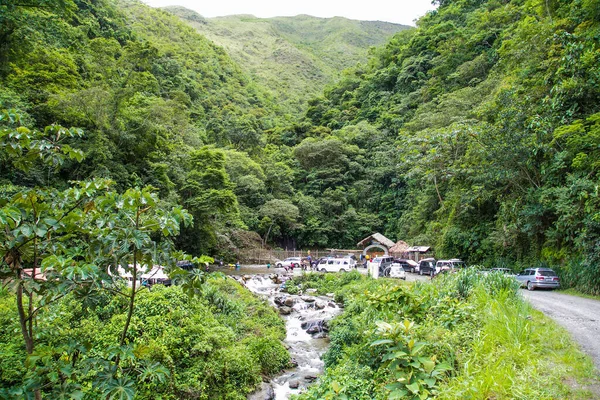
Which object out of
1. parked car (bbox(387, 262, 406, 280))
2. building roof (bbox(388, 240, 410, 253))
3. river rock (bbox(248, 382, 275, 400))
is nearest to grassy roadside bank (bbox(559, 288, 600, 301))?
parked car (bbox(387, 262, 406, 280))

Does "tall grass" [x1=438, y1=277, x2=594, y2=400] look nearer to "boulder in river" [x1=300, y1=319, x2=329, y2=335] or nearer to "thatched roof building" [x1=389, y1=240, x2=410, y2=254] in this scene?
"boulder in river" [x1=300, y1=319, x2=329, y2=335]

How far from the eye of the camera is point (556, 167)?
15.3m

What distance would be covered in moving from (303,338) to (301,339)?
15 centimetres

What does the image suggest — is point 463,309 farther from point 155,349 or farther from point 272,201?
point 272,201

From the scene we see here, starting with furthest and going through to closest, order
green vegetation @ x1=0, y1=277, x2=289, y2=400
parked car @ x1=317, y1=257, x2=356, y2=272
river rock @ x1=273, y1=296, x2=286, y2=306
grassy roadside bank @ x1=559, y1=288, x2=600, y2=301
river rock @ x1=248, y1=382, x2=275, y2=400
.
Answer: parked car @ x1=317, y1=257, x2=356, y2=272
river rock @ x1=273, y1=296, x2=286, y2=306
grassy roadside bank @ x1=559, y1=288, x2=600, y2=301
river rock @ x1=248, y1=382, x2=275, y2=400
green vegetation @ x1=0, y1=277, x2=289, y2=400

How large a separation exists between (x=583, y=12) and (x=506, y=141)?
6556mm

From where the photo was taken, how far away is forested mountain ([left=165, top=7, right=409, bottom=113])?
108688mm

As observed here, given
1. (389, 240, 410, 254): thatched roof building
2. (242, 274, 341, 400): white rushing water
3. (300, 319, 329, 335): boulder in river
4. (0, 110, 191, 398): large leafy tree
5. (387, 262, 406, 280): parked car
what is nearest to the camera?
(0, 110, 191, 398): large leafy tree

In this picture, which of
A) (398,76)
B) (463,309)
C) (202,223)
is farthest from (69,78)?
(398,76)

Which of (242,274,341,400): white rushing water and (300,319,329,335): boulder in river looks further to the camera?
(300,319,329,335): boulder in river

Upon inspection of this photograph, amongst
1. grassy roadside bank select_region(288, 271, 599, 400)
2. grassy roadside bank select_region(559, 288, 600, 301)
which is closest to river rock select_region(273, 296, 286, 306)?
grassy roadside bank select_region(288, 271, 599, 400)

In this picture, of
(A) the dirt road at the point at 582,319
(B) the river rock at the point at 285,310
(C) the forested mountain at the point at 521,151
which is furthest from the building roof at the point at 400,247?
(A) the dirt road at the point at 582,319

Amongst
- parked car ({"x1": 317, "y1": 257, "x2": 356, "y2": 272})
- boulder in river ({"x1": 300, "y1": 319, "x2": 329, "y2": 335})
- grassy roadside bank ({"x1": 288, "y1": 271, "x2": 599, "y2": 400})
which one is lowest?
parked car ({"x1": 317, "y1": 257, "x2": 356, "y2": 272})

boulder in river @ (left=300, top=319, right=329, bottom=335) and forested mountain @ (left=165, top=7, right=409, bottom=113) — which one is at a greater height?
forested mountain @ (left=165, top=7, right=409, bottom=113)
